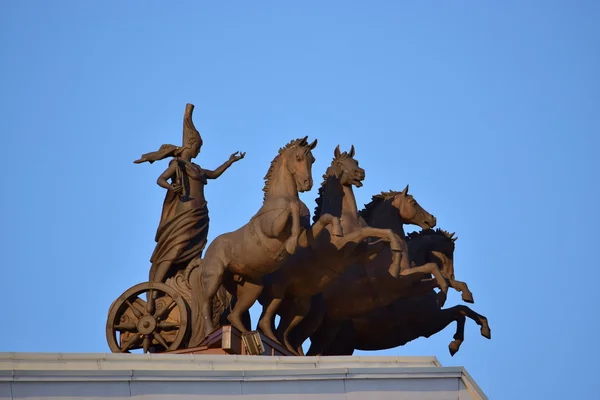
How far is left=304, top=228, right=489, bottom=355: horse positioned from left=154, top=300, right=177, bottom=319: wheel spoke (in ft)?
8.39

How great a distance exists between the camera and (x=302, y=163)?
21.7 m

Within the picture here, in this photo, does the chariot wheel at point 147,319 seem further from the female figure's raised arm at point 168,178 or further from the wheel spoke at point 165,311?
the female figure's raised arm at point 168,178

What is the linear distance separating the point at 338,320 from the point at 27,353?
841 cm

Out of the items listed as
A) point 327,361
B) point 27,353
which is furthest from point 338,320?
point 27,353

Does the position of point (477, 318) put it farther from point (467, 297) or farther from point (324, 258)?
point (324, 258)

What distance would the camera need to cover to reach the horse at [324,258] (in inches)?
884

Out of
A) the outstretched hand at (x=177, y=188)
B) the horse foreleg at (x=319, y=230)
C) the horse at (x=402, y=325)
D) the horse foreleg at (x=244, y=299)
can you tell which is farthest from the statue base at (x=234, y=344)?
the horse at (x=402, y=325)

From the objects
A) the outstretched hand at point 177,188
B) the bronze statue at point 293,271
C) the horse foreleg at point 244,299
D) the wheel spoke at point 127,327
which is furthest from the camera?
the outstretched hand at point 177,188

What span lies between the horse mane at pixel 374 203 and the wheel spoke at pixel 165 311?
372 centimetres

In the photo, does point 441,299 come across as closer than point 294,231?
No

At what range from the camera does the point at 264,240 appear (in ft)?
71.1

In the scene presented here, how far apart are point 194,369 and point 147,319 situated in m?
5.98

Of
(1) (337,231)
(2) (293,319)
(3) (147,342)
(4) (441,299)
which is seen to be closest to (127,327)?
(3) (147,342)

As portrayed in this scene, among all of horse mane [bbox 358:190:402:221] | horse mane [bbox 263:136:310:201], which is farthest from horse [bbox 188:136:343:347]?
horse mane [bbox 358:190:402:221]
